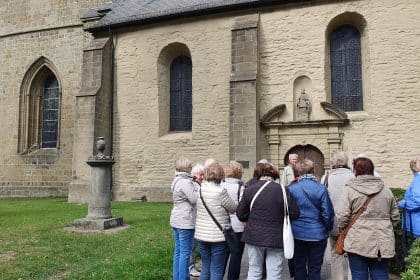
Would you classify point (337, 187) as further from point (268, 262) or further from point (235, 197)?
point (268, 262)

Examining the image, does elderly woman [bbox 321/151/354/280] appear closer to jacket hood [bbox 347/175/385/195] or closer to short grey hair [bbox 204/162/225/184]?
jacket hood [bbox 347/175/385/195]

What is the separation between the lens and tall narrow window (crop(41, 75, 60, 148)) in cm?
1922

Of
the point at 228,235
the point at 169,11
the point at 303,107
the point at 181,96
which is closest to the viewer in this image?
the point at 228,235

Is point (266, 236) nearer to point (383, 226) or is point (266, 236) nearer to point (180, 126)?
point (383, 226)

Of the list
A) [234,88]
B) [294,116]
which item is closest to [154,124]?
[234,88]

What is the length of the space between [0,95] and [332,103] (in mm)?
15660

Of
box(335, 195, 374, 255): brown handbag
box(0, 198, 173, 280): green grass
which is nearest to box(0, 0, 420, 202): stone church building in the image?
box(0, 198, 173, 280): green grass

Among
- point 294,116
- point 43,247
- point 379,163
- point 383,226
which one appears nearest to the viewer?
point 383,226

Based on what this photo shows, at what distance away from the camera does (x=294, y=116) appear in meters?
13.3

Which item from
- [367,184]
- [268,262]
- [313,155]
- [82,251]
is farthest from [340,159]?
[313,155]

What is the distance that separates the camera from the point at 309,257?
185 inches

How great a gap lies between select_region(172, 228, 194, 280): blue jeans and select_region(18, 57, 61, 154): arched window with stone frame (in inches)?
601

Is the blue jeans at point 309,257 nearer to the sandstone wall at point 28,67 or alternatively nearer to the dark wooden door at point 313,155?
the dark wooden door at point 313,155

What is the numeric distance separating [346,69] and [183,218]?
10229 millimetres
